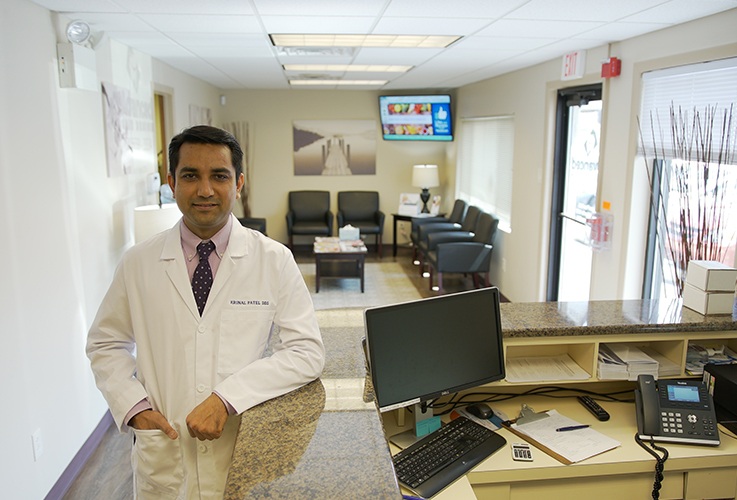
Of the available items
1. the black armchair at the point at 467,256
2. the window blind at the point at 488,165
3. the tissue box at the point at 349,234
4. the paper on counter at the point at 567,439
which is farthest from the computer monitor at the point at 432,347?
the tissue box at the point at 349,234

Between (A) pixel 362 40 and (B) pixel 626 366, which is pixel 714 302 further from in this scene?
(A) pixel 362 40

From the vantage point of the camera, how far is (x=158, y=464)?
4.93 feet

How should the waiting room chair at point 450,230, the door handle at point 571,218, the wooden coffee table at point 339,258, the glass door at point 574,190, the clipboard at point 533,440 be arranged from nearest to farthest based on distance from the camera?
1. the clipboard at point 533,440
2. the glass door at point 574,190
3. the door handle at point 571,218
4. the wooden coffee table at point 339,258
5. the waiting room chair at point 450,230

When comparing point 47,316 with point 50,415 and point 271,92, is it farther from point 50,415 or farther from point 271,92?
point 271,92

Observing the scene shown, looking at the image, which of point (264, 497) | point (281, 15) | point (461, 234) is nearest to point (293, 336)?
point (264, 497)

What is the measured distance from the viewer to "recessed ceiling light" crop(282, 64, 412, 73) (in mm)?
5924

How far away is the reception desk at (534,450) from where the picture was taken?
1.18 m

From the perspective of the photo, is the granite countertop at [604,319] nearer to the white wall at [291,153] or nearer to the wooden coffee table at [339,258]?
the wooden coffee table at [339,258]

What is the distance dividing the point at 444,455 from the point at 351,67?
4.91 meters

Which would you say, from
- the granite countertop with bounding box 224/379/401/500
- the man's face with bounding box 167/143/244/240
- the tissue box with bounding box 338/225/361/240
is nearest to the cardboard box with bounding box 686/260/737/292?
the granite countertop with bounding box 224/379/401/500

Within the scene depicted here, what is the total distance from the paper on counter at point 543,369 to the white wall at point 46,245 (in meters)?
2.12

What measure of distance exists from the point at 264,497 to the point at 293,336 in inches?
19.7

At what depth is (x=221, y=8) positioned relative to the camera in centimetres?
316

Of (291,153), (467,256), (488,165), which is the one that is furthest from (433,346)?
(291,153)
